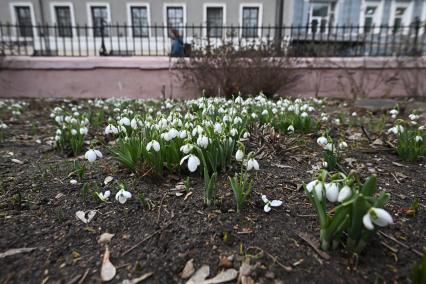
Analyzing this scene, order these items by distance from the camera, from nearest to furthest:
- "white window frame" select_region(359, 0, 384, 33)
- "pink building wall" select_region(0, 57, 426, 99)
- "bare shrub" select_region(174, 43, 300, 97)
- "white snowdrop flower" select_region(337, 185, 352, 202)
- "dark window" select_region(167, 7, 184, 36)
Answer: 1. "white snowdrop flower" select_region(337, 185, 352, 202)
2. "bare shrub" select_region(174, 43, 300, 97)
3. "pink building wall" select_region(0, 57, 426, 99)
4. "white window frame" select_region(359, 0, 384, 33)
5. "dark window" select_region(167, 7, 184, 36)

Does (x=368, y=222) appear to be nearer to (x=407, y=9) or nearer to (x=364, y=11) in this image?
Result: (x=364, y=11)

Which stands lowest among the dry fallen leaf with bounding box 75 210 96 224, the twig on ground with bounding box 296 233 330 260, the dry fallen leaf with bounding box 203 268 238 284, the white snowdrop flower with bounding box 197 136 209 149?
the dry fallen leaf with bounding box 203 268 238 284

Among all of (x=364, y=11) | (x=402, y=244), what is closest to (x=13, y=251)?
(x=402, y=244)

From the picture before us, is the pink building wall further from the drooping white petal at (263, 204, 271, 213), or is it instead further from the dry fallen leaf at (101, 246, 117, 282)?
the dry fallen leaf at (101, 246, 117, 282)

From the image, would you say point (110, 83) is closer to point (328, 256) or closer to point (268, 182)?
point (268, 182)

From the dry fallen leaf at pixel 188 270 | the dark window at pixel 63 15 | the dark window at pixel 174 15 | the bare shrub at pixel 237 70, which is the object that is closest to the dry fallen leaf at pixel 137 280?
the dry fallen leaf at pixel 188 270

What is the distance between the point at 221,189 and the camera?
1.93 metres

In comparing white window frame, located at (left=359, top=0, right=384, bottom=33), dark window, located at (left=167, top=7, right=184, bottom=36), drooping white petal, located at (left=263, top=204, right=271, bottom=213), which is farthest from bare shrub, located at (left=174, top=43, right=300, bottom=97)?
white window frame, located at (left=359, top=0, right=384, bottom=33)

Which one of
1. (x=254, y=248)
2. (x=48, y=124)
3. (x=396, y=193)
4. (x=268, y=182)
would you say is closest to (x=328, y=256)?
(x=254, y=248)

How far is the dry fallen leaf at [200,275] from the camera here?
1.22 meters

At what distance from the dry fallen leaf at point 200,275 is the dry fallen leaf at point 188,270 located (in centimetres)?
2

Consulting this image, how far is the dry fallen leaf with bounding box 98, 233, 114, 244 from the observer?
147 centimetres

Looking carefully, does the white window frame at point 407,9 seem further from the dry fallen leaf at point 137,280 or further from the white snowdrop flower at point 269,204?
the dry fallen leaf at point 137,280

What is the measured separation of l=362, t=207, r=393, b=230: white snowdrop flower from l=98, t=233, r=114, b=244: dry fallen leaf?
3.89 feet
